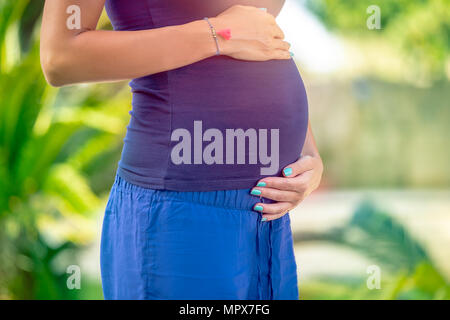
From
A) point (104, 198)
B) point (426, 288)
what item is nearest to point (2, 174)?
point (104, 198)

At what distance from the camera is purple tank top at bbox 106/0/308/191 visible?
2.68 feet

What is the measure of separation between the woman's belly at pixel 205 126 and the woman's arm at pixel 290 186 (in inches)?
1.2

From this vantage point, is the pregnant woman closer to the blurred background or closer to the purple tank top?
the purple tank top

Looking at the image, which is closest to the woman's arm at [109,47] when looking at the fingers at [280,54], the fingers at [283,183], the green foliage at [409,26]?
the fingers at [280,54]

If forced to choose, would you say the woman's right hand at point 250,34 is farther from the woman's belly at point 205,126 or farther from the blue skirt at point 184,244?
the blue skirt at point 184,244

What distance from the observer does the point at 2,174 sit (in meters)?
3.62

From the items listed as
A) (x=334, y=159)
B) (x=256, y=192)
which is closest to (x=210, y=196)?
(x=256, y=192)

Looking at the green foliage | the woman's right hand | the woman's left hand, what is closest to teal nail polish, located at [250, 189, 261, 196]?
the woman's left hand

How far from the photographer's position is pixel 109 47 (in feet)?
2.56

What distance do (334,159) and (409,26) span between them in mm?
1861

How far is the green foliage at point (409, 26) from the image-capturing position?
591 cm

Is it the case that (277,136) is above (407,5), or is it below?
below

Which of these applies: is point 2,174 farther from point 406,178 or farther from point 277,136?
point 406,178

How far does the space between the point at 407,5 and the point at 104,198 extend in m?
4.40
